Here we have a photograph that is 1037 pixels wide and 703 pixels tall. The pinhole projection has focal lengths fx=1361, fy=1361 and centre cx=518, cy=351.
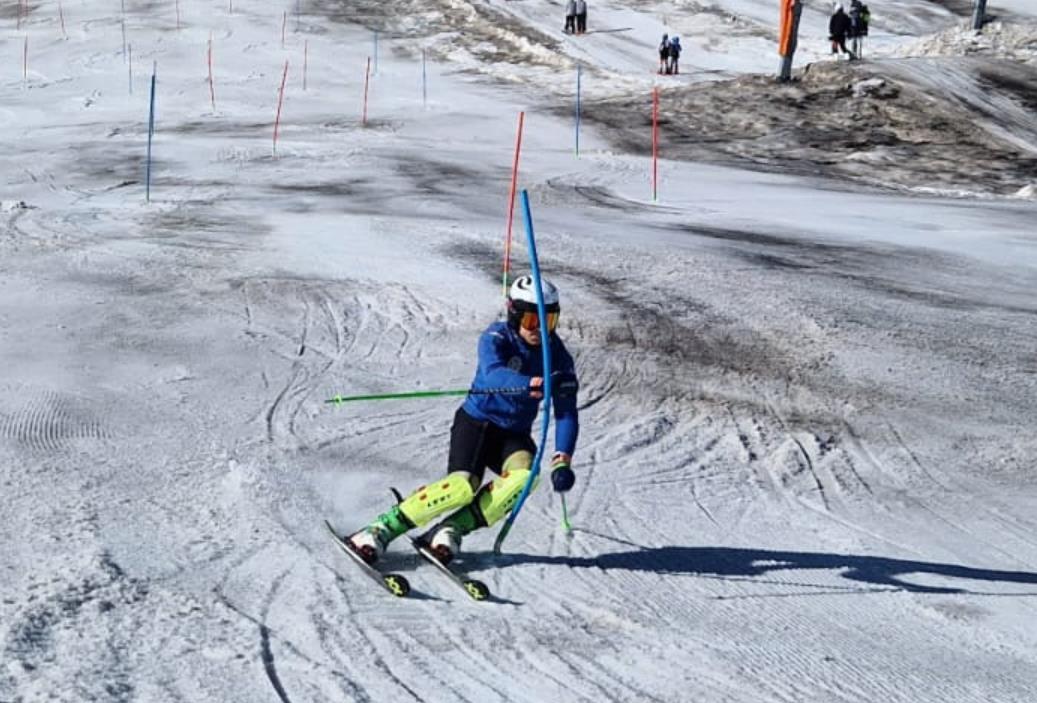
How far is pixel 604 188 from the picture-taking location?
23297 millimetres

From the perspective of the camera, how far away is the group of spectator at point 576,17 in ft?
145

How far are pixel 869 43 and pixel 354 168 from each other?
2446 centimetres

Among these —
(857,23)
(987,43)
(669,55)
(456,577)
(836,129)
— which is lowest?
(836,129)

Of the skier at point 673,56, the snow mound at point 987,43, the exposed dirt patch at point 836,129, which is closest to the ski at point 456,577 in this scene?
the exposed dirt patch at point 836,129

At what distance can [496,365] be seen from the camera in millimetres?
7594

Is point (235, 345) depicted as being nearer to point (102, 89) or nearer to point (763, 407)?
point (763, 407)

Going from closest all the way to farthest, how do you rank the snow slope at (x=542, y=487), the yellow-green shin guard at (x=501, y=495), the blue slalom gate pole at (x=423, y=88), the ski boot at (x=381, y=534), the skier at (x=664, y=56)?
the snow slope at (x=542, y=487)
the yellow-green shin guard at (x=501, y=495)
the ski boot at (x=381, y=534)
the blue slalom gate pole at (x=423, y=88)
the skier at (x=664, y=56)

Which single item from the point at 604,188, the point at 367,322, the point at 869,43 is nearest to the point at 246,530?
the point at 367,322

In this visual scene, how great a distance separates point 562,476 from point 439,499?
840 mm

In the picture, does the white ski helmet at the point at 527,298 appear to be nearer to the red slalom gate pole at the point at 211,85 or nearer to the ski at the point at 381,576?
the ski at the point at 381,576

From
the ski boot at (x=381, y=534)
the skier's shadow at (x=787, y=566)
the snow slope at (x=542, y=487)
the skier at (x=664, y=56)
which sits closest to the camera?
the snow slope at (x=542, y=487)

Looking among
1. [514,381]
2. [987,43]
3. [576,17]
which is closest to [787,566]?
[514,381]

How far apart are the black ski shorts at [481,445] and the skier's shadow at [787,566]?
675mm

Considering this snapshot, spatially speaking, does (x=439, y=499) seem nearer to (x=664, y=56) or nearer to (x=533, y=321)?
(x=533, y=321)
